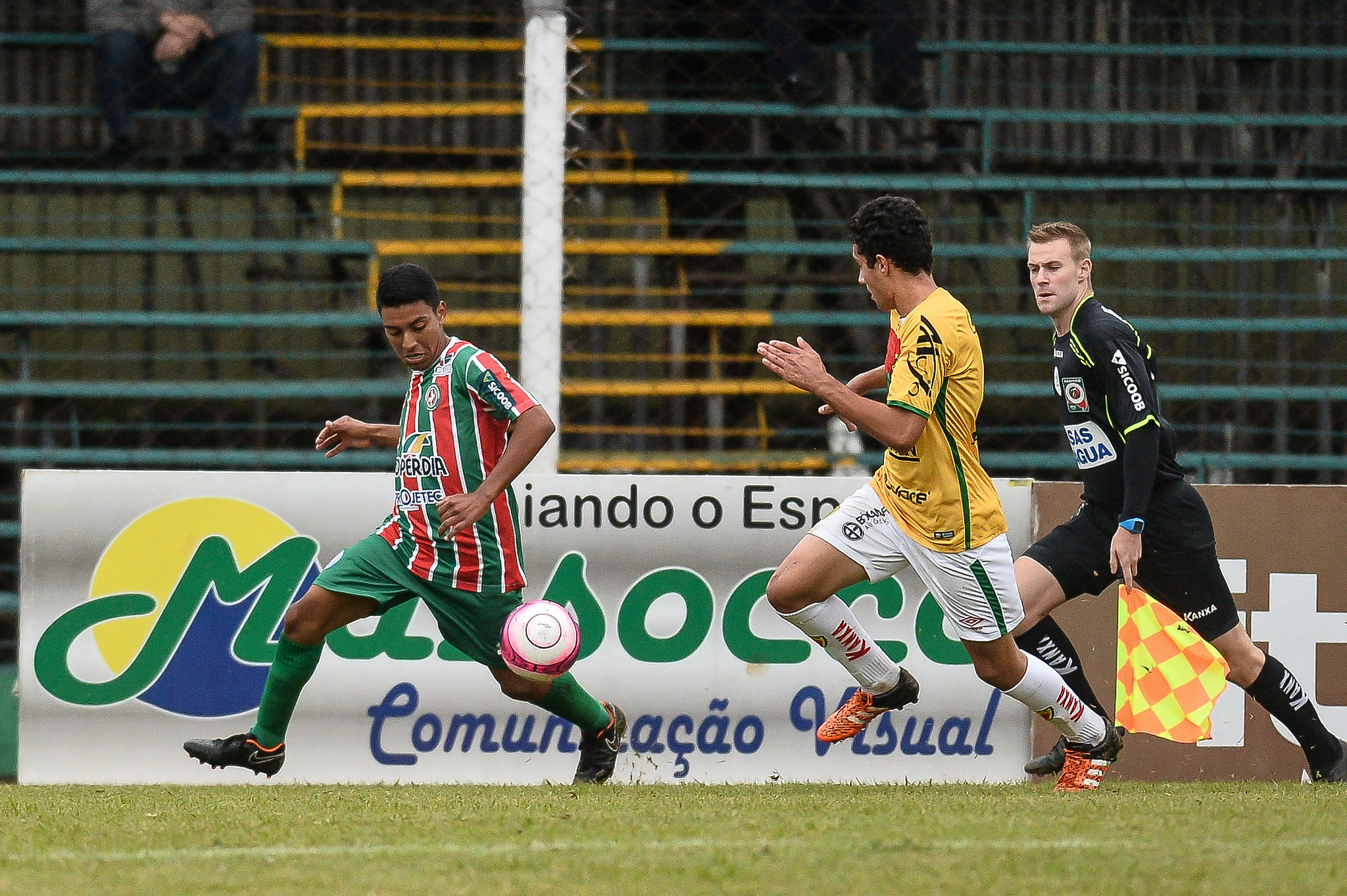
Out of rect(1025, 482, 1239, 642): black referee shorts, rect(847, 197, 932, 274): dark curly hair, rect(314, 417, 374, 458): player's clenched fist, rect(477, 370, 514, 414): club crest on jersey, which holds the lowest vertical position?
rect(1025, 482, 1239, 642): black referee shorts

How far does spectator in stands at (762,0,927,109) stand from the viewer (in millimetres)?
8672

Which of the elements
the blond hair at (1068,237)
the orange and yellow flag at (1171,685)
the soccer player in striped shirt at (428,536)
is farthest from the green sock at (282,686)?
the orange and yellow flag at (1171,685)

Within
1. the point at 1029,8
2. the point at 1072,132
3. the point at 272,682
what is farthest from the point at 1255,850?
the point at 1029,8

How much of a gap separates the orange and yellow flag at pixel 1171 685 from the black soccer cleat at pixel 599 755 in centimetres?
215

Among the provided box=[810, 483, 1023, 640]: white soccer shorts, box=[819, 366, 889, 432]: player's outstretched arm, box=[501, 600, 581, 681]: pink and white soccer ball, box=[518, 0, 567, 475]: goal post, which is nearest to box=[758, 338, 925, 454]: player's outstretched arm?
box=[810, 483, 1023, 640]: white soccer shorts

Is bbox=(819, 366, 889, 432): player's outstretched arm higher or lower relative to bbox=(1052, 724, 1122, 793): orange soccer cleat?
higher

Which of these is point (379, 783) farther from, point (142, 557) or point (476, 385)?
point (476, 385)

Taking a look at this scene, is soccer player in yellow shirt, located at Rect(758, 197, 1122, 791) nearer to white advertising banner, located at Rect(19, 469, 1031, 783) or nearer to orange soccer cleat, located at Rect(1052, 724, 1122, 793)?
orange soccer cleat, located at Rect(1052, 724, 1122, 793)

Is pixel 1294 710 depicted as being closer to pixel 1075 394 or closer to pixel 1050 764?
pixel 1050 764

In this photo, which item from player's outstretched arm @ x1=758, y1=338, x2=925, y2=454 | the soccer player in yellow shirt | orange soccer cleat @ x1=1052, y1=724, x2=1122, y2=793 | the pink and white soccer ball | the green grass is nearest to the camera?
the green grass

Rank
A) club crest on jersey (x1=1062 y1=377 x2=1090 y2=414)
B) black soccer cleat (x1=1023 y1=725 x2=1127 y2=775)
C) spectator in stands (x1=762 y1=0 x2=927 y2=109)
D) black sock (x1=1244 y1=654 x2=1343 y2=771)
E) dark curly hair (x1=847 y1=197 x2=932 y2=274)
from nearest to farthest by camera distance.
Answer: dark curly hair (x1=847 y1=197 x2=932 y2=274) → club crest on jersey (x1=1062 y1=377 x2=1090 y2=414) → black sock (x1=1244 y1=654 x2=1343 y2=771) → black soccer cleat (x1=1023 y1=725 x2=1127 y2=775) → spectator in stands (x1=762 y1=0 x2=927 y2=109)

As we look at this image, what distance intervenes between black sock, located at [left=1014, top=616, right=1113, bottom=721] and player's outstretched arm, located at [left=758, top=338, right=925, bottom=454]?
1687mm

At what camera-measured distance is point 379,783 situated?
19.0ft

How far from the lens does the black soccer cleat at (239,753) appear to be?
5.05 metres
